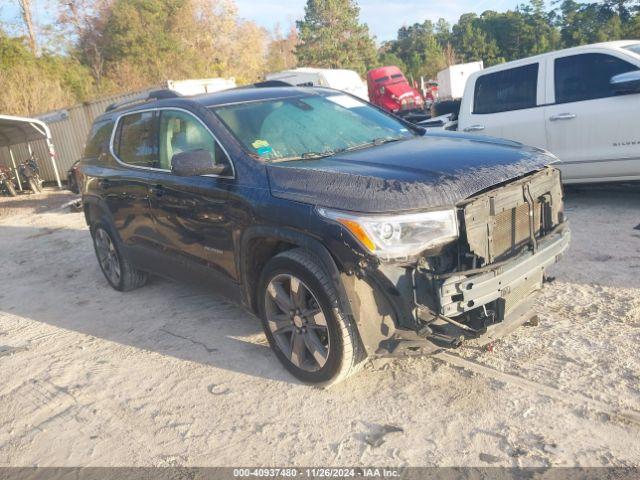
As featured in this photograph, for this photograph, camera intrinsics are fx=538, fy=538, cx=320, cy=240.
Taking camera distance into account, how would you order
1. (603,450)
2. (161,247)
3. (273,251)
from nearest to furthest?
(603,450)
(273,251)
(161,247)

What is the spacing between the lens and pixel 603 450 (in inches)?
102

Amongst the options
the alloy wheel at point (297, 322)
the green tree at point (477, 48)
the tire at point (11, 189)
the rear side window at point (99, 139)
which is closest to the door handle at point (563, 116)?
the alloy wheel at point (297, 322)

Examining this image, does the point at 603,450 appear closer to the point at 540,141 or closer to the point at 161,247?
the point at 161,247

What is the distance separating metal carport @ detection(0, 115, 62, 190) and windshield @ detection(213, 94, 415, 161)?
13.1 meters

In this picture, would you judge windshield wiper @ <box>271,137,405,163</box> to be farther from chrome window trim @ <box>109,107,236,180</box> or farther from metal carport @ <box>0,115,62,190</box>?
metal carport @ <box>0,115,62,190</box>

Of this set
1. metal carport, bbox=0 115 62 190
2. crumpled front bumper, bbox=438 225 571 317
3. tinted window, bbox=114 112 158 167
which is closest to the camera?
crumpled front bumper, bbox=438 225 571 317

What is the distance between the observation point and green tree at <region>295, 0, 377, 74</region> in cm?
5153

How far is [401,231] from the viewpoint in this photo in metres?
2.80

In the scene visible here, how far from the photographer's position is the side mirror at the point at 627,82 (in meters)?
5.64

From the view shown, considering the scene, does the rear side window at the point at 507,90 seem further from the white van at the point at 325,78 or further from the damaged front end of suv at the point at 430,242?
the white van at the point at 325,78

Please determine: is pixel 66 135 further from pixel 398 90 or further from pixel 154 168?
pixel 154 168

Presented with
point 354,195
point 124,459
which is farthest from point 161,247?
point 354,195

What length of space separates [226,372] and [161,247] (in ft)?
4.44

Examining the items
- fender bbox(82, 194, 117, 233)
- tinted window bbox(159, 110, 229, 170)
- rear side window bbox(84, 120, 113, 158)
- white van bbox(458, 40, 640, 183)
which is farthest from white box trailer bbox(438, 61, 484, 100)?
tinted window bbox(159, 110, 229, 170)
